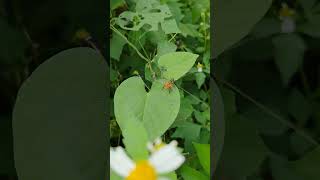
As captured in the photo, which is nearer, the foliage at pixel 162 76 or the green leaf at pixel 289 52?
the foliage at pixel 162 76

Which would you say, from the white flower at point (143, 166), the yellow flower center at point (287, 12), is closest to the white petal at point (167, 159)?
the white flower at point (143, 166)

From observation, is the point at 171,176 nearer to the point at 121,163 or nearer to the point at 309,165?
the point at 121,163

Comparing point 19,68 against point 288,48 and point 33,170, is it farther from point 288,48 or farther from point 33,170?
point 288,48

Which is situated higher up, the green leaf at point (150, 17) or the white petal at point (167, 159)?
the green leaf at point (150, 17)

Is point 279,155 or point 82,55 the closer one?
point 82,55

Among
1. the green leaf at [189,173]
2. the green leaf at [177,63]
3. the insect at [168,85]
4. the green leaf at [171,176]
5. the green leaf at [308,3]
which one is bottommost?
the green leaf at [189,173]

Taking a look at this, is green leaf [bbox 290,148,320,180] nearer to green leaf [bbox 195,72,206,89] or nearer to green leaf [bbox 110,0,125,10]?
green leaf [bbox 195,72,206,89]

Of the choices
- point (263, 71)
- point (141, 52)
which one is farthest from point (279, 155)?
point (141, 52)

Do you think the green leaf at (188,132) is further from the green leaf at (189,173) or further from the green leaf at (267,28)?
the green leaf at (267,28)
